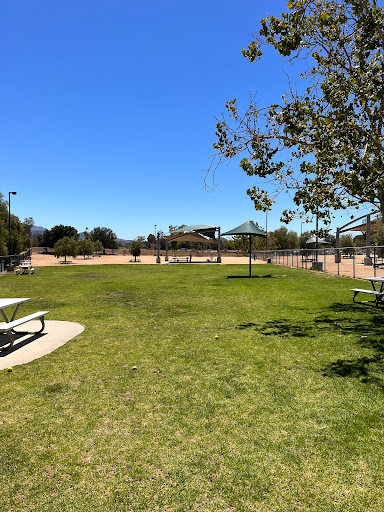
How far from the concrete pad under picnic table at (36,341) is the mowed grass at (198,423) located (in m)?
0.31

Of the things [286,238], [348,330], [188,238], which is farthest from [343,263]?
[286,238]

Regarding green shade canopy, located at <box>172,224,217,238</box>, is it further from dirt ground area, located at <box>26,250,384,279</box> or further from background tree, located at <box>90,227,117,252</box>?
background tree, located at <box>90,227,117,252</box>

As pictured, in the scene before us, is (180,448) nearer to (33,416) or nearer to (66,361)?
(33,416)

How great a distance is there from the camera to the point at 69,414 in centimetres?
360

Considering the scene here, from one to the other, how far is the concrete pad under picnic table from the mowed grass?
310mm

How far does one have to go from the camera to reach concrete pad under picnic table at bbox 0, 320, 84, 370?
5.56 metres

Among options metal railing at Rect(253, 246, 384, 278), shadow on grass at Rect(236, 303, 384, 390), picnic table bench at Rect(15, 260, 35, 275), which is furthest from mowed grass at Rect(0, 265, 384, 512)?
picnic table bench at Rect(15, 260, 35, 275)

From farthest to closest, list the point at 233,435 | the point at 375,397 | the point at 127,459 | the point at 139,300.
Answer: the point at 139,300
the point at 375,397
the point at 233,435
the point at 127,459

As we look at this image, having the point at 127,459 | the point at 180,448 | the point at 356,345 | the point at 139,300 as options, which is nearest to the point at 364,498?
the point at 180,448

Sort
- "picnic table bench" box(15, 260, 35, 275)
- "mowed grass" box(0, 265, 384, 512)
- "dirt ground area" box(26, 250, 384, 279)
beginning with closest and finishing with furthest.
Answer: "mowed grass" box(0, 265, 384, 512), "dirt ground area" box(26, 250, 384, 279), "picnic table bench" box(15, 260, 35, 275)

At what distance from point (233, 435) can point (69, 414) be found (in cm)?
175

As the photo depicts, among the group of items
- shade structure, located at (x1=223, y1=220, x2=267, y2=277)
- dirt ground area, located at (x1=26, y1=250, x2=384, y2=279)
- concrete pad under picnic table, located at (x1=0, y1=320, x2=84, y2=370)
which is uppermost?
shade structure, located at (x1=223, y1=220, x2=267, y2=277)

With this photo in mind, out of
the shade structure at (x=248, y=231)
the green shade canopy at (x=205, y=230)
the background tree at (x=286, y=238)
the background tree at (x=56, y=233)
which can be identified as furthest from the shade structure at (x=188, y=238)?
the background tree at (x=56, y=233)

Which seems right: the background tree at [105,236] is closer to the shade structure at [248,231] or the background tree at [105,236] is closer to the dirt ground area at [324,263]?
the dirt ground area at [324,263]
